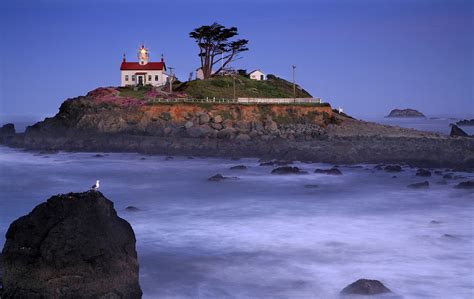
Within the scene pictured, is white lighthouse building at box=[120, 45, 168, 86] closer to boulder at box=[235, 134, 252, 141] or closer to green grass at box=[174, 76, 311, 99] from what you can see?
green grass at box=[174, 76, 311, 99]

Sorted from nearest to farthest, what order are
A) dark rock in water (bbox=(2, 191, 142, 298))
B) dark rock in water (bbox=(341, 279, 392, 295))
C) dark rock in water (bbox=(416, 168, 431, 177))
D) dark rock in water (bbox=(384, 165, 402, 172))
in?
dark rock in water (bbox=(2, 191, 142, 298)) < dark rock in water (bbox=(341, 279, 392, 295)) < dark rock in water (bbox=(416, 168, 431, 177)) < dark rock in water (bbox=(384, 165, 402, 172))

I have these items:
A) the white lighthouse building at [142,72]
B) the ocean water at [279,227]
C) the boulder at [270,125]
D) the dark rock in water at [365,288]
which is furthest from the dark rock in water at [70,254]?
the white lighthouse building at [142,72]

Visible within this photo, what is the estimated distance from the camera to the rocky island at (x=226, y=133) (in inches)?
1388

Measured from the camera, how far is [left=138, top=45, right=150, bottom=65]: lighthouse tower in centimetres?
6275

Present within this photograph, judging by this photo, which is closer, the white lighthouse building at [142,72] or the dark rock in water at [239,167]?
the dark rock in water at [239,167]

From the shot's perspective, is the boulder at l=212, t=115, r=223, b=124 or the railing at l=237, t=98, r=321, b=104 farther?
the railing at l=237, t=98, r=321, b=104

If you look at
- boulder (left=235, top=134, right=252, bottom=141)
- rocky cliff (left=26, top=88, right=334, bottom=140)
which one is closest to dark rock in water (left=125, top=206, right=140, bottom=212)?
boulder (left=235, top=134, right=252, bottom=141)

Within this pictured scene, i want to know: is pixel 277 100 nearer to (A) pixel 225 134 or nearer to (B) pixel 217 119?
(B) pixel 217 119

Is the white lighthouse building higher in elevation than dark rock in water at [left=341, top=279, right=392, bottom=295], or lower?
higher

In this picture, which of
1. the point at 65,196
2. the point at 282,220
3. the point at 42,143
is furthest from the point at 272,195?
the point at 42,143

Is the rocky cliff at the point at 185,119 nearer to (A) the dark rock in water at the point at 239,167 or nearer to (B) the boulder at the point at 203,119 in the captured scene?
(B) the boulder at the point at 203,119

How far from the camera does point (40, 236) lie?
8.62 metres

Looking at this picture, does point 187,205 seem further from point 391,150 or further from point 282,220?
point 391,150

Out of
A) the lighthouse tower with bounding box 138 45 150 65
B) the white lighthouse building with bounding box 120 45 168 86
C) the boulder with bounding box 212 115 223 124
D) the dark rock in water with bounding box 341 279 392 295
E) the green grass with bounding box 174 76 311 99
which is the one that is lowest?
the dark rock in water with bounding box 341 279 392 295
